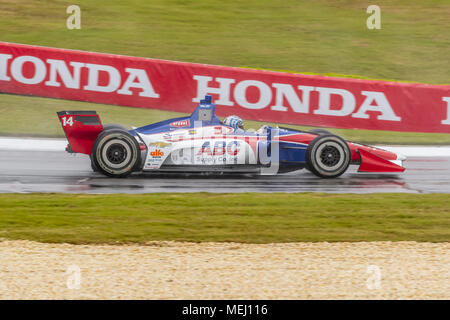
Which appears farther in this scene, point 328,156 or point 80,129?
point 328,156

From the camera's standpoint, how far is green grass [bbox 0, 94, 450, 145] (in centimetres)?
1656

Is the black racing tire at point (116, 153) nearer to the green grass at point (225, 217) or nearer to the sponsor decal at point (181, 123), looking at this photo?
the sponsor decal at point (181, 123)

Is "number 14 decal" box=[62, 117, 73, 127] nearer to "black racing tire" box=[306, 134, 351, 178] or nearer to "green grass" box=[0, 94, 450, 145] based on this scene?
"black racing tire" box=[306, 134, 351, 178]

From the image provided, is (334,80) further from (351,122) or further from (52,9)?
(52,9)

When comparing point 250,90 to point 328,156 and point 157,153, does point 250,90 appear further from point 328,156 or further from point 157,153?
point 157,153

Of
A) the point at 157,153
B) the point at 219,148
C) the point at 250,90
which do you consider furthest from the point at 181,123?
the point at 250,90

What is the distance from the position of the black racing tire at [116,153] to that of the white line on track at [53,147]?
3663 mm

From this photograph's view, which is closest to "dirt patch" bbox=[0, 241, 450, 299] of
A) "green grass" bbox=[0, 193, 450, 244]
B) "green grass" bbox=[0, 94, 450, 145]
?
"green grass" bbox=[0, 193, 450, 244]

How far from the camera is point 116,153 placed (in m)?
11.1

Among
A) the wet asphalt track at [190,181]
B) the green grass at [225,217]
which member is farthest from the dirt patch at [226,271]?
the wet asphalt track at [190,181]

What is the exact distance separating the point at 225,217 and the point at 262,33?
1573 centimetres

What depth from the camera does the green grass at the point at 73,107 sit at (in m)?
16.6

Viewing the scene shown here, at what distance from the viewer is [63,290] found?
6.07m
